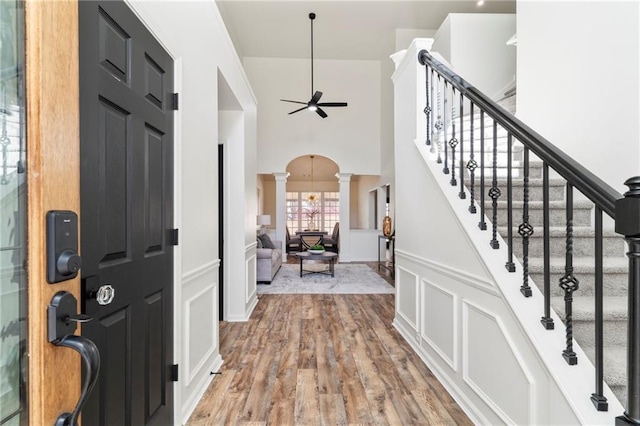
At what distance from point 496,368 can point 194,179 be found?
2.08 meters

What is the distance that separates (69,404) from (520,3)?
441cm

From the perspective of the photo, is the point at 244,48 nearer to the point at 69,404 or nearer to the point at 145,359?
the point at 145,359

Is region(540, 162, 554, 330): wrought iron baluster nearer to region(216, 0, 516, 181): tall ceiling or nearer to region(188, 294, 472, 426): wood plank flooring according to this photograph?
region(188, 294, 472, 426): wood plank flooring

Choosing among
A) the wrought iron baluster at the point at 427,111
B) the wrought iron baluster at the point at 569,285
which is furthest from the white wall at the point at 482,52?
the wrought iron baluster at the point at 569,285

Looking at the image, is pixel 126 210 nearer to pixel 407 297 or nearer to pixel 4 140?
pixel 4 140

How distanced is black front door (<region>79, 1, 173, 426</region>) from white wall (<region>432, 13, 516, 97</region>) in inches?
177

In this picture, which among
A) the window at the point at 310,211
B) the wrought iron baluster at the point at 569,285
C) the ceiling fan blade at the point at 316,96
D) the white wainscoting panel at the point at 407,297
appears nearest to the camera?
the wrought iron baluster at the point at 569,285

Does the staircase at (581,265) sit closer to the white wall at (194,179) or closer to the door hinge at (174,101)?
the white wall at (194,179)

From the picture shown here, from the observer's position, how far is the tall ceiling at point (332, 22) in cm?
598

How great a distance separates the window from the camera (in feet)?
42.9

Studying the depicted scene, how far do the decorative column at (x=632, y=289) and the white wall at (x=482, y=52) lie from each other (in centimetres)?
449

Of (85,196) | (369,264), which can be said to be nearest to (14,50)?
(85,196)

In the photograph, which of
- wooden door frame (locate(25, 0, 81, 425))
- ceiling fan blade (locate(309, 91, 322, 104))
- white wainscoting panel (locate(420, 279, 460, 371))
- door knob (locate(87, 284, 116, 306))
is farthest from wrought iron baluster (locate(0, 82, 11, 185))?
ceiling fan blade (locate(309, 91, 322, 104))

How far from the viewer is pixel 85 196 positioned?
1.05 m
